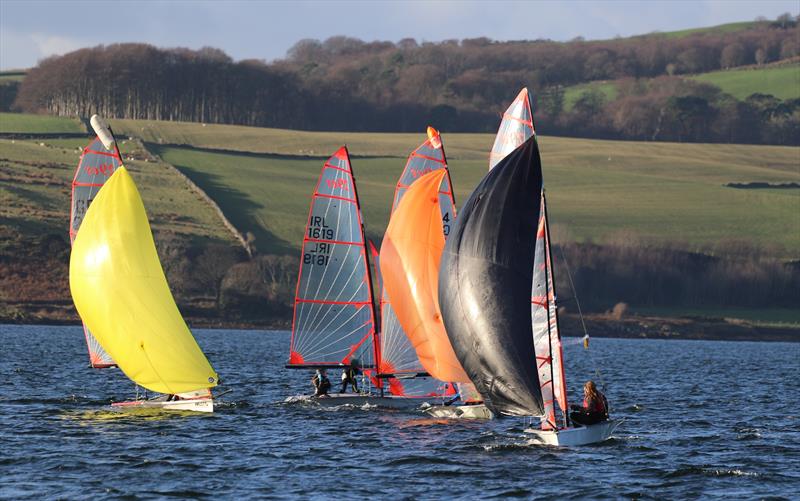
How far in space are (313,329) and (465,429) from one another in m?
8.35

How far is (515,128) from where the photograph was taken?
1515 inches

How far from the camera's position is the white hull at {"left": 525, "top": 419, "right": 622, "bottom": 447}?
3647cm

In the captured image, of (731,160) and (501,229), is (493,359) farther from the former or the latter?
(731,160)

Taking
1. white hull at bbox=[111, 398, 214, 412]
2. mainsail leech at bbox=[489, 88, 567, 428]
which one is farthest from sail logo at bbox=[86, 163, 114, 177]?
mainsail leech at bbox=[489, 88, 567, 428]

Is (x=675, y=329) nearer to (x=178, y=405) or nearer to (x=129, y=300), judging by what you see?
(x=178, y=405)

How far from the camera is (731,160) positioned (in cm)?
19988

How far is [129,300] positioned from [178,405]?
4.00 m

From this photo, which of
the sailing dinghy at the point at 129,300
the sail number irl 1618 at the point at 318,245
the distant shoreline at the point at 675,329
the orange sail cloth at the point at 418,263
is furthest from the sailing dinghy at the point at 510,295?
the distant shoreline at the point at 675,329

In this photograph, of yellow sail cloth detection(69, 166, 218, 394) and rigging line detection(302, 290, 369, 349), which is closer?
yellow sail cloth detection(69, 166, 218, 394)

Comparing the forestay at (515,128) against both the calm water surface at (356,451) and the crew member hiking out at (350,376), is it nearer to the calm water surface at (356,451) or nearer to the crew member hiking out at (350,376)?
the calm water surface at (356,451)

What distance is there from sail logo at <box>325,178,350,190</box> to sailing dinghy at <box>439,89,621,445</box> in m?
11.9

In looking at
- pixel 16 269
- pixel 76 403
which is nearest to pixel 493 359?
pixel 76 403

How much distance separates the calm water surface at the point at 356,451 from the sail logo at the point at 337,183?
787cm

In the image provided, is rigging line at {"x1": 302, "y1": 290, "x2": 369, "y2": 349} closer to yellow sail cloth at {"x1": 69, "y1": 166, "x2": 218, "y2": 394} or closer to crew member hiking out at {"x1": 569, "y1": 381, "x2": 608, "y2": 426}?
yellow sail cloth at {"x1": 69, "y1": 166, "x2": 218, "y2": 394}
